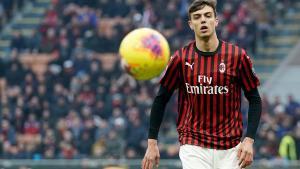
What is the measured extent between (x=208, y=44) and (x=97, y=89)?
1438cm

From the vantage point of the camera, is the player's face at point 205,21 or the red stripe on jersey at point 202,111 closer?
the player's face at point 205,21

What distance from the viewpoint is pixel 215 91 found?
23.5 feet

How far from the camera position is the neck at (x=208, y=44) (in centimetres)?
714

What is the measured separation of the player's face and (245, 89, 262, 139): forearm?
1.76 ft

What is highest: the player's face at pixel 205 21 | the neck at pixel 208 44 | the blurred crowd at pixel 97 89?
the player's face at pixel 205 21

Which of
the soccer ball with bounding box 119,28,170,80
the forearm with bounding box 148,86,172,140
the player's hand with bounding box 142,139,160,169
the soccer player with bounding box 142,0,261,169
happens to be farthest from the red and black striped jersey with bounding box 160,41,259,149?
the soccer ball with bounding box 119,28,170,80

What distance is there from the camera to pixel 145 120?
20.0 meters

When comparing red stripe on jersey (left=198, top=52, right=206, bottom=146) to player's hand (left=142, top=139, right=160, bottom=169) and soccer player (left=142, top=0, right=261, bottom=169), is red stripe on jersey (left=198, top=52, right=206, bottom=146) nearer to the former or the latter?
soccer player (left=142, top=0, right=261, bottom=169)

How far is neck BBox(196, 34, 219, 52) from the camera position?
7145mm

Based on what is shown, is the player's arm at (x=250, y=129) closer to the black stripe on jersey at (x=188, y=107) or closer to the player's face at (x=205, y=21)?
the black stripe on jersey at (x=188, y=107)

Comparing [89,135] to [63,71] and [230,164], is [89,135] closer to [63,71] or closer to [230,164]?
[63,71]

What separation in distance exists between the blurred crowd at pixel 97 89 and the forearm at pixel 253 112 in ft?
31.6

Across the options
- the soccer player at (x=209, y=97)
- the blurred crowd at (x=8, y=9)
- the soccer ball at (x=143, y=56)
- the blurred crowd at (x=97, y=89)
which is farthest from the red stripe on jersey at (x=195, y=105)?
the blurred crowd at (x=8, y=9)

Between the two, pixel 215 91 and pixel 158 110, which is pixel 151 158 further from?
pixel 215 91
